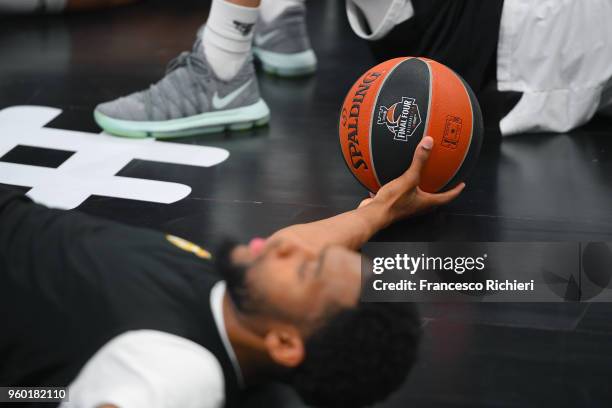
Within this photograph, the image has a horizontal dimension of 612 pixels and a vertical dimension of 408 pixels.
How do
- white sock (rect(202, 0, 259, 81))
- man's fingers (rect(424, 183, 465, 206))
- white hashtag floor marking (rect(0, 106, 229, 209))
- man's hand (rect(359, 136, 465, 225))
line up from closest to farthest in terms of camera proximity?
1. man's hand (rect(359, 136, 465, 225))
2. man's fingers (rect(424, 183, 465, 206))
3. white hashtag floor marking (rect(0, 106, 229, 209))
4. white sock (rect(202, 0, 259, 81))

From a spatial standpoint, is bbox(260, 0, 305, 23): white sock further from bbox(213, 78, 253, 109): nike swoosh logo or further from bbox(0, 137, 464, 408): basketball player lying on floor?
bbox(0, 137, 464, 408): basketball player lying on floor

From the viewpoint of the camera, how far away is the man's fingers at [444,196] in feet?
6.69

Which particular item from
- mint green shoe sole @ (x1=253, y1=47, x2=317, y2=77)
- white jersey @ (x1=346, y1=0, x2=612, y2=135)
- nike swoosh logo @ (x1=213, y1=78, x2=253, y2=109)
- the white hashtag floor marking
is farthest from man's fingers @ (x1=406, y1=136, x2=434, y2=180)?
mint green shoe sole @ (x1=253, y1=47, x2=317, y2=77)

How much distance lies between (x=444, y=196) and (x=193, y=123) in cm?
88

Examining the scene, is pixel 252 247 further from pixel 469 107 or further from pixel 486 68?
pixel 486 68

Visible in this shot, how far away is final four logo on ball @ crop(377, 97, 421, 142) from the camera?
1978mm

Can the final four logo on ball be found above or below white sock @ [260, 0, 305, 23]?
above

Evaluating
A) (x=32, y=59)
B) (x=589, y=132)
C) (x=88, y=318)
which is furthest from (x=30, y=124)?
(x=589, y=132)

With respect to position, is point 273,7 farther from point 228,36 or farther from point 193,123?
point 193,123

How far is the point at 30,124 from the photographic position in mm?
2633

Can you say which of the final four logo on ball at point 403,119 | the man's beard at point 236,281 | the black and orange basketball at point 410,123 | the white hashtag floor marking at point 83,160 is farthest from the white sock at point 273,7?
the man's beard at point 236,281

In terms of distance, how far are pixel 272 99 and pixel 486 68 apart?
0.68 m

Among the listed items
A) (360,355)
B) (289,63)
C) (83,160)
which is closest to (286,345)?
(360,355)

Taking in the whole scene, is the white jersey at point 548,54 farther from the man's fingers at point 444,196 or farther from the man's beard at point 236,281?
the man's beard at point 236,281
